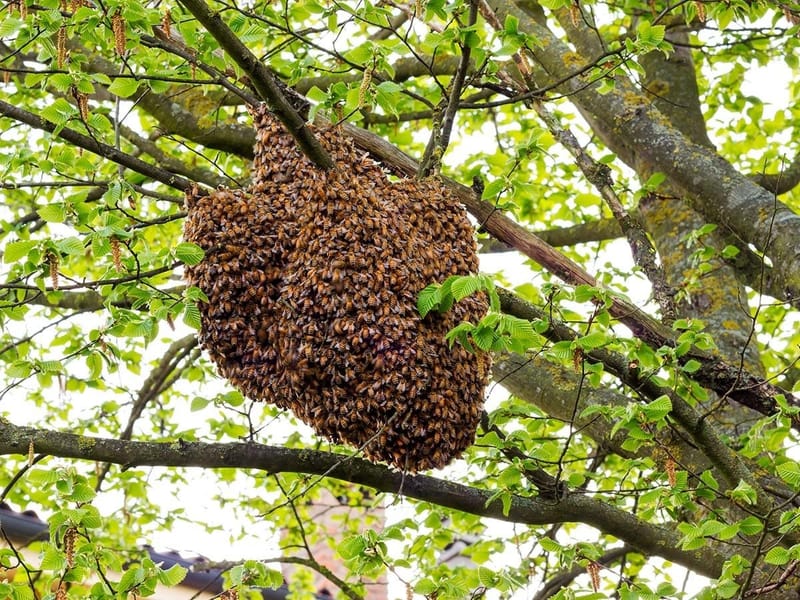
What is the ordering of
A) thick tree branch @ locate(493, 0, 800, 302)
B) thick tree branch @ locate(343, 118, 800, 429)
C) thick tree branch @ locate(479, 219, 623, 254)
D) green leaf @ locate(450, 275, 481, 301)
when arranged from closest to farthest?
green leaf @ locate(450, 275, 481, 301), thick tree branch @ locate(343, 118, 800, 429), thick tree branch @ locate(493, 0, 800, 302), thick tree branch @ locate(479, 219, 623, 254)

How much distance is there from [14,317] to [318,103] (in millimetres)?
1761

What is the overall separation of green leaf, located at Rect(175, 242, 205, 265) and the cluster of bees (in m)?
0.09

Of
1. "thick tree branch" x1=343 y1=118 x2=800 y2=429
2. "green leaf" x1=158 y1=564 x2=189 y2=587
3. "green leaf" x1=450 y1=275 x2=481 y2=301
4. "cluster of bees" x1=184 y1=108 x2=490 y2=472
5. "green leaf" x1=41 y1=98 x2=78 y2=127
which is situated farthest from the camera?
"thick tree branch" x1=343 y1=118 x2=800 y2=429

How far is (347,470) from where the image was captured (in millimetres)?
3902

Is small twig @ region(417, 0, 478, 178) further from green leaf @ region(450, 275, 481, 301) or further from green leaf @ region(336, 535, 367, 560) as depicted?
green leaf @ region(336, 535, 367, 560)

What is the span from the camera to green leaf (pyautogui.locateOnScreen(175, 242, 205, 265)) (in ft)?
10.3

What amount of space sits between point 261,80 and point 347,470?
1554mm

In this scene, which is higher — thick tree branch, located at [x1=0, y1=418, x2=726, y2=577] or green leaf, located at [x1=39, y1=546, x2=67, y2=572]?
thick tree branch, located at [x1=0, y1=418, x2=726, y2=577]

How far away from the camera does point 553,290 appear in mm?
3516

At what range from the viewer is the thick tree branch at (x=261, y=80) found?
2949 mm

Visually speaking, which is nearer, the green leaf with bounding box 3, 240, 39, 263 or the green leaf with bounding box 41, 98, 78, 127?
the green leaf with bounding box 3, 240, 39, 263

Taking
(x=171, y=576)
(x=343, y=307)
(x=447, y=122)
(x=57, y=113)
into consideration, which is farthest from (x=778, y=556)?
(x=57, y=113)

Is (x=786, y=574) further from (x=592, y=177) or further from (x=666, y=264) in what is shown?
(x=666, y=264)

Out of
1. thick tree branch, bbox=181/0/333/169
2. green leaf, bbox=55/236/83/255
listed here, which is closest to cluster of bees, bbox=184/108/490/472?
thick tree branch, bbox=181/0/333/169
